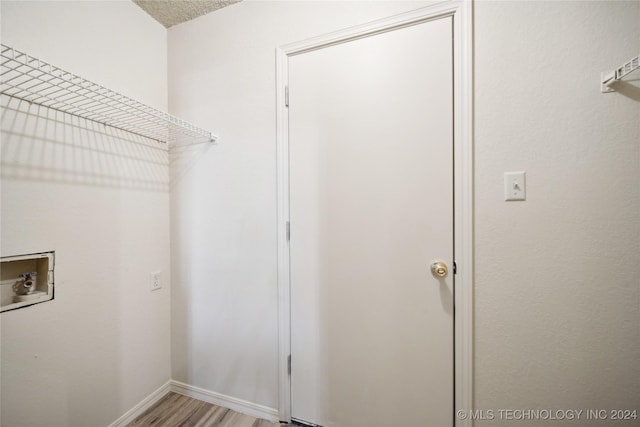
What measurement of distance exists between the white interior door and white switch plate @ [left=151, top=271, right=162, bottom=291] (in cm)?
92

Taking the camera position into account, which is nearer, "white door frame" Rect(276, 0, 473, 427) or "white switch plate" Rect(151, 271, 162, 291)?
"white door frame" Rect(276, 0, 473, 427)

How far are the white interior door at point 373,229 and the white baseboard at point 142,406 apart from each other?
0.90 metres

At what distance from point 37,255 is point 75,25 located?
1073 millimetres

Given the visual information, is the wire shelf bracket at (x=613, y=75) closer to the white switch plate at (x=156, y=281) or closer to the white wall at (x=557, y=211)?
the white wall at (x=557, y=211)

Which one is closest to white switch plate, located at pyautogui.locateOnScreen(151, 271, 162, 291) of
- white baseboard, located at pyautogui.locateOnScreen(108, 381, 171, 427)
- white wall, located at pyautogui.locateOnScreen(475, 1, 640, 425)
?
→ white baseboard, located at pyautogui.locateOnScreen(108, 381, 171, 427)

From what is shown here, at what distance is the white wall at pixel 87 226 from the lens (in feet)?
3.05

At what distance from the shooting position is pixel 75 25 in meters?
1.09

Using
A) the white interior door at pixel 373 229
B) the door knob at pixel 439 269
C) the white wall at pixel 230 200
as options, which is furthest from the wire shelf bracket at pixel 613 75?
the white wall at pixel 230 200

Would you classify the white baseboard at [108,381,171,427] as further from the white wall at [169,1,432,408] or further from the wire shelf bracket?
the wire shelf bracket

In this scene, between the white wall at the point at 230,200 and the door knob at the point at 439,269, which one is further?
the white wall at the point at 230,200

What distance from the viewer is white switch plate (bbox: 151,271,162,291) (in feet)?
4.71

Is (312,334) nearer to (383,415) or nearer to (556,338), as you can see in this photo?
(383,415)

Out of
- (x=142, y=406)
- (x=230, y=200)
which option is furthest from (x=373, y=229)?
(x=142, y=406)

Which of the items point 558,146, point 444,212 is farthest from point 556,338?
point 558,146
